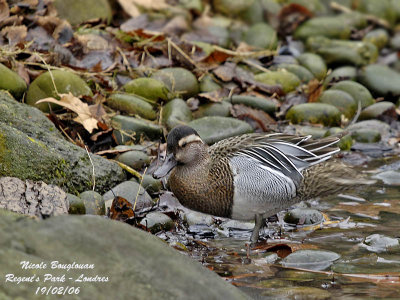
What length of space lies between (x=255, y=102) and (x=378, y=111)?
1.96 metres

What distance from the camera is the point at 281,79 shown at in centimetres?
914

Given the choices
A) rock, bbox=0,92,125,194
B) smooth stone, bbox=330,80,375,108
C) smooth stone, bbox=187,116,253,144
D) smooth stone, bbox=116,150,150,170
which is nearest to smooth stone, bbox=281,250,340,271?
rock, bbox=0,92,125,194

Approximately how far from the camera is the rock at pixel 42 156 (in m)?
4.86

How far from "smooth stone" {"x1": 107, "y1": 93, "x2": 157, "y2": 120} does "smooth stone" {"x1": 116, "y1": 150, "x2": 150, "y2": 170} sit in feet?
3.57

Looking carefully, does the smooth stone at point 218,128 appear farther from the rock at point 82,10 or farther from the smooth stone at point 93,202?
the rock at point 82,10

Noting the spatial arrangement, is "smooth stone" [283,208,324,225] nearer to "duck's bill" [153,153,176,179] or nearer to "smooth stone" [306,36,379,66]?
"duck's bill" [153,153,176,179]

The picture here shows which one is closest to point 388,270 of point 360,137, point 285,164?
point 285,164

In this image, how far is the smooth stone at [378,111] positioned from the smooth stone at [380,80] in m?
0.96

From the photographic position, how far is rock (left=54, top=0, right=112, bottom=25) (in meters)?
8.86

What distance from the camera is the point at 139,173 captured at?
6.00 m

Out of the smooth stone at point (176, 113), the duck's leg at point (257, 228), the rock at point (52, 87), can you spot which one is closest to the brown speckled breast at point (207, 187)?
the duck's leg at point (257, 228)

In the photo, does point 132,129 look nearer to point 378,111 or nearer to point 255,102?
point 255,102

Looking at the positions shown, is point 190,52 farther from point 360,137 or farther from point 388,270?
point 388,270

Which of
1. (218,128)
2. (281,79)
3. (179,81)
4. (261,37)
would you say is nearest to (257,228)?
(218,128)
